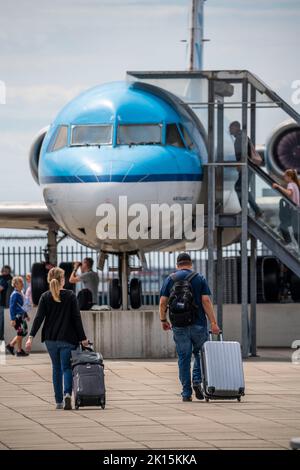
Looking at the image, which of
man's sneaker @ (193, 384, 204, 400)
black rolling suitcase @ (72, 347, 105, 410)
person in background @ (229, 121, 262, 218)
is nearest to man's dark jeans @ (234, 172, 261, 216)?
person in background @ (229, 121, 262, 218)

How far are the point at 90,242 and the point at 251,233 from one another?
293 centimetres

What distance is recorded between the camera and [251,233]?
26859mm

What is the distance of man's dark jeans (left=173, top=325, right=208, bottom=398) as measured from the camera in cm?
1812

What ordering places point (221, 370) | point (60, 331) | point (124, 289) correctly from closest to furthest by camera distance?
point (60, 331) → point (221, 370) → point (124, 289)

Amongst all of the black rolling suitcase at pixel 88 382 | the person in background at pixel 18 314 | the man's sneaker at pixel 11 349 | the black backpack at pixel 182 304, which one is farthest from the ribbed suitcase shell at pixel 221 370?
the man's sneaker at pixel 11 349

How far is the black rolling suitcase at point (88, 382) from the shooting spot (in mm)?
17016

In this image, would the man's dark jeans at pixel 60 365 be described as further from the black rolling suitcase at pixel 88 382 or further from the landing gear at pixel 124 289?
the landing gear at pixel 124 289

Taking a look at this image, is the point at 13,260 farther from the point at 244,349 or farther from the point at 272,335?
the point at 244,349

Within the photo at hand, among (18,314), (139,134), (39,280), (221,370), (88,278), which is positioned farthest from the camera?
(39,280)

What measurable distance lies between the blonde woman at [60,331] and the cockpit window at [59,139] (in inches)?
353

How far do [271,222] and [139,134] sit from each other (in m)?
2.95

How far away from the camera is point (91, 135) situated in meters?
26.0

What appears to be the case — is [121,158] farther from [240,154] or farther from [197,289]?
[197,289]

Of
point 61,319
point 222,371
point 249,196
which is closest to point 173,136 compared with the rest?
point 249,196
